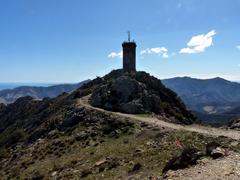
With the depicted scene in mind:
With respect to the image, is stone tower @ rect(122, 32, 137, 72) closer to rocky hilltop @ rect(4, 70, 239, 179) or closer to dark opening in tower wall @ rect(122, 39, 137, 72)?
dark opening in tower wall @ rect(122, 39, 137, 72)

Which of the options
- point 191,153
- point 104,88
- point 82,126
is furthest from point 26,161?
point 191,153

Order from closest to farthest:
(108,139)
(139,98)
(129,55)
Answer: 1. (108,139)
2. (139,98)
3. (129,55)

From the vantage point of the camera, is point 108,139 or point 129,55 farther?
point 129,55

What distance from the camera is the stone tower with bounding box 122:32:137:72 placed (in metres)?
74.9

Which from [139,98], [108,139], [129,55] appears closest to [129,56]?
[129,55]

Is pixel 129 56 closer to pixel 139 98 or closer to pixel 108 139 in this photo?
pixel 139 98

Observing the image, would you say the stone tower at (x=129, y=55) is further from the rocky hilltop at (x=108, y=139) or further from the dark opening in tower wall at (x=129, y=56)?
the rocky hilltop at (x=108, y=139)

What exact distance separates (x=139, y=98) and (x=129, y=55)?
1547cm

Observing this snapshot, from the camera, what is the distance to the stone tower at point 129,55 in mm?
74938

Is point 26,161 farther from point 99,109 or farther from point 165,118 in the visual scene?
point 165,118

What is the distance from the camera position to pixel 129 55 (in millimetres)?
76375

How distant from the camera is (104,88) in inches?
2712

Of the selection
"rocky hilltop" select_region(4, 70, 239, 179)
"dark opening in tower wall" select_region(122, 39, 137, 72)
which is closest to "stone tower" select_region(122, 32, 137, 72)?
"dark opening in tower wall" select_region(122, 39, 137, 72)

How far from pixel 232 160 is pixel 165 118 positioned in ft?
112
